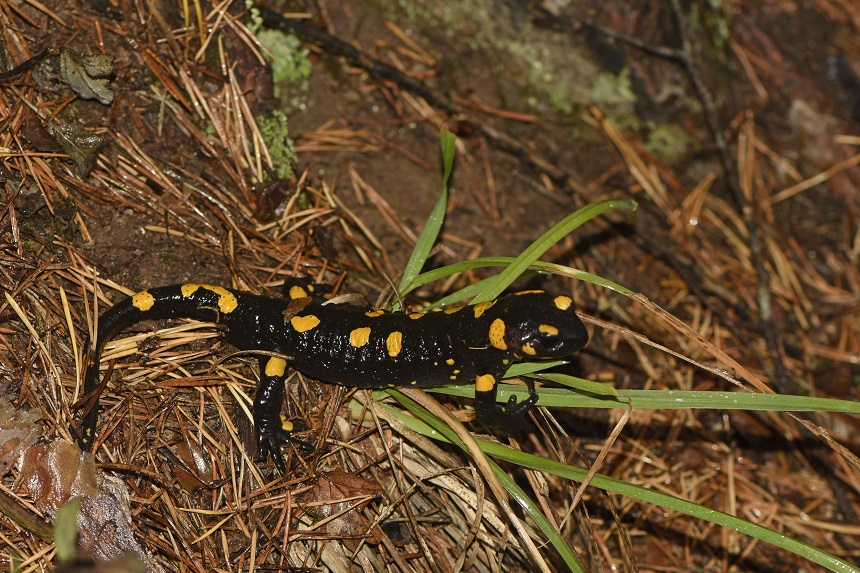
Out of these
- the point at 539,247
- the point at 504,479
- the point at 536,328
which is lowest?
the point at 504,479

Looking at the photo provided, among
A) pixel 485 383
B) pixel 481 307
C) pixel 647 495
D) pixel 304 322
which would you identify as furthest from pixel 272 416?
pixel 647 495

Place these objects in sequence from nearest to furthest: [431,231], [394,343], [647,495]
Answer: [647,495] < [394,343] < [431,231]

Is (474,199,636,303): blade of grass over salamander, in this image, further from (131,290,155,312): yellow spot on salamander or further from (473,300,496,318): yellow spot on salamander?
(131,290,155,312): yellow spot on salamander

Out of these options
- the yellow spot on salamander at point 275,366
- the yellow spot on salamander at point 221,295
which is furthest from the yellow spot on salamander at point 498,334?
the yellow spot on salamander at point 221,295

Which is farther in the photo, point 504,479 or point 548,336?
point 548,336

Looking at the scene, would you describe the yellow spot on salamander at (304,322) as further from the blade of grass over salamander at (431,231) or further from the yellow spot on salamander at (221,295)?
the blade of grass over salamander at (431,231)

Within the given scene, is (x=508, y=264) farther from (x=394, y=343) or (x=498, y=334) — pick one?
(x=394, y=343)

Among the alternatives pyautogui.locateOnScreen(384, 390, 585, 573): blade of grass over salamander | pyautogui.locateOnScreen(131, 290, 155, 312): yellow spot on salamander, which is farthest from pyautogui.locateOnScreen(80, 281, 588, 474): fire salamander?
pyautogui.locateOnScreen(384, 390, 585, 573): blade of grass over salamander
